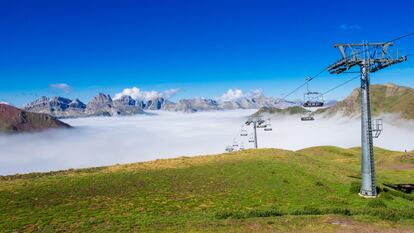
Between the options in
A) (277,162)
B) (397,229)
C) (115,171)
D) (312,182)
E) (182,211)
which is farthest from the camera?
(277,162)

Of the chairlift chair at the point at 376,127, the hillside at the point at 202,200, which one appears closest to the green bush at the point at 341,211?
the hillside at the point at 202,200

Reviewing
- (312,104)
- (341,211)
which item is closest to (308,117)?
(312,104)

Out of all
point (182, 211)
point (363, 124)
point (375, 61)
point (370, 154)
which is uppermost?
point (375, 61)

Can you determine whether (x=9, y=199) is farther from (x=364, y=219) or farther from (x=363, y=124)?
(x=363, y=124)

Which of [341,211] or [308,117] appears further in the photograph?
[308,117]

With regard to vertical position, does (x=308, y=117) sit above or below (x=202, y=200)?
above

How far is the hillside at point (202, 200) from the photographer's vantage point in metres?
31.2

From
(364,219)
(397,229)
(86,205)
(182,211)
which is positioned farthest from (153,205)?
(397,229)

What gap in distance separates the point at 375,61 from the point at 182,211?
2912 cm

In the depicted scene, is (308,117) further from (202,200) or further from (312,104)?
(202,200)

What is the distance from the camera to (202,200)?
145ft

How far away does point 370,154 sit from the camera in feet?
147

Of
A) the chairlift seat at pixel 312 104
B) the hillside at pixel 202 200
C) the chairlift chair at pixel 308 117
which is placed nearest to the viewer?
the hillside at pixel 202 200

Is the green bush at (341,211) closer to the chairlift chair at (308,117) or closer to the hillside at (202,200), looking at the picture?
the hillside at (202,200)
